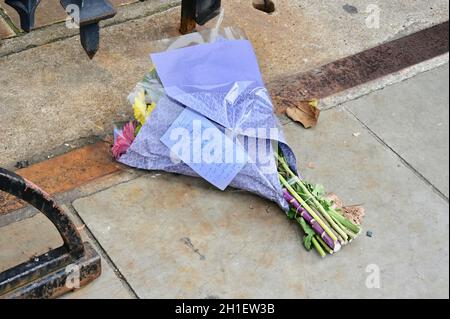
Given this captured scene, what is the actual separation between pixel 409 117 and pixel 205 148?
2.70 ft

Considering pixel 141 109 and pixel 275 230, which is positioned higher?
pixel 141 109

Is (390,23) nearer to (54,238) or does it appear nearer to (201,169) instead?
(201,169)

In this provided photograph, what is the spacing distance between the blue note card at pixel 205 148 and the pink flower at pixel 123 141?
16cm

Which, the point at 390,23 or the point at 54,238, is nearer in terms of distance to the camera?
the point at 54,238

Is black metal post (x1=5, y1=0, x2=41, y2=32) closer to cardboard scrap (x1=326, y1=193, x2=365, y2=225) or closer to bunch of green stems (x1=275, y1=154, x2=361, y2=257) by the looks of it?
bunch of green stems (x1=275, y1=154, x2=361, y2=257)

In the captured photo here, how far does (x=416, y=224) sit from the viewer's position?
8.64ft

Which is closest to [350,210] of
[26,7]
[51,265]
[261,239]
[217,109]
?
[261,239]

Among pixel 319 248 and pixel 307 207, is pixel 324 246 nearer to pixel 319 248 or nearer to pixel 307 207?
pixel 319 248

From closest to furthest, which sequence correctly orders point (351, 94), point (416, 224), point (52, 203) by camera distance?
point (52, 203) < point (416, 224) < point (351, 94)

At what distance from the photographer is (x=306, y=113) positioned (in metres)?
3.04

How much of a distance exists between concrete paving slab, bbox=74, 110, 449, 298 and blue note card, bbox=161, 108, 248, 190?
0.09 m

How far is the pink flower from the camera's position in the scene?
108 inches

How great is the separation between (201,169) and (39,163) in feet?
2.02

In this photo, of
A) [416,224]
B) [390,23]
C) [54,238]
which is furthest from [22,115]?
[390,23]
